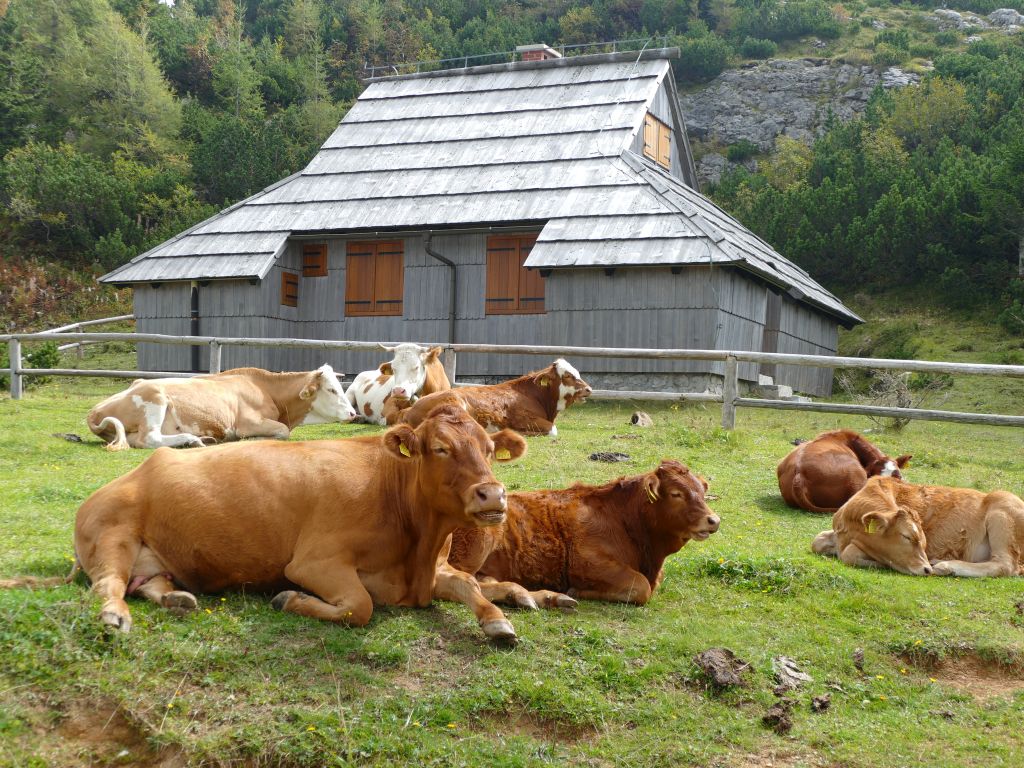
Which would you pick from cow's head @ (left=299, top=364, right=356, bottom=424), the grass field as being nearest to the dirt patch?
the grass field

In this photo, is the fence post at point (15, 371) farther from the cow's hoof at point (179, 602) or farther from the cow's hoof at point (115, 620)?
the cow's hoof at point (115, 620)

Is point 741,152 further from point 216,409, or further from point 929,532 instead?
point 929,532

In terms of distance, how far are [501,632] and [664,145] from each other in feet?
83.7

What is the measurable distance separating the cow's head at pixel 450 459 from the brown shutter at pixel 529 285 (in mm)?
17803

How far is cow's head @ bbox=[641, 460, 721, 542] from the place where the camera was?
22.0 feet

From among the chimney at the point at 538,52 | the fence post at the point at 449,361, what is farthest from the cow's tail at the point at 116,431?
the chimney at the point at 538,52

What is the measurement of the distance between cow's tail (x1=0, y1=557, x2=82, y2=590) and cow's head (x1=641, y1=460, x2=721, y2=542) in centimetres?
352

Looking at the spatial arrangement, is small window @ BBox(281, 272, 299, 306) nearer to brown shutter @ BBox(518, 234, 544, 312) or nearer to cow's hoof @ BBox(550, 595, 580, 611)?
brown shutter @ BBox(518, 234, 544, 312)

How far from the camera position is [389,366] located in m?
14.7

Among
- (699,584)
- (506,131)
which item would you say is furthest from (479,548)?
(506,131)

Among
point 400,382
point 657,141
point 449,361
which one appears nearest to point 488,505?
point 400,382

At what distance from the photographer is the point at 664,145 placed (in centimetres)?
2927

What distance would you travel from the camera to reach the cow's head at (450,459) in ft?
17.9

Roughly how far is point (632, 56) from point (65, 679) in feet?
85.6
